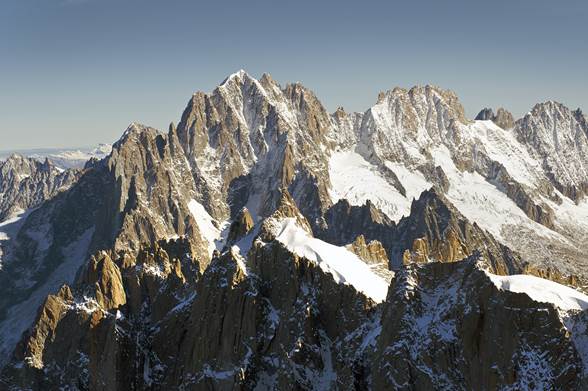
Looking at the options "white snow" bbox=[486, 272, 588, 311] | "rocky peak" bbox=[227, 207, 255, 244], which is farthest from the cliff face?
"rocky peak" bbox=[227, 207, 255, 244]

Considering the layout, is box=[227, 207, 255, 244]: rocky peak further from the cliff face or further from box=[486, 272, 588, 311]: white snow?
box=[486, 272, 588, 311]: white snow

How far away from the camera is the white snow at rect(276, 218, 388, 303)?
284 feet

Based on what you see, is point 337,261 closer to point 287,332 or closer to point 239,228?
point 287,332

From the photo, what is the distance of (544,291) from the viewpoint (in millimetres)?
71625

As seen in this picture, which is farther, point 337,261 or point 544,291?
point 337,261

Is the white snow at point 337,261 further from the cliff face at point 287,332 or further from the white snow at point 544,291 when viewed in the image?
the white snow at point 544,291

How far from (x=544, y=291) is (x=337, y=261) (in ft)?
102

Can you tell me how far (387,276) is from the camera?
99438 mm

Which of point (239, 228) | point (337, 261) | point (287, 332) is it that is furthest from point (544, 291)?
point (239, 228)

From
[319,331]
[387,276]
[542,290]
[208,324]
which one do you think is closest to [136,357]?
[208,324]

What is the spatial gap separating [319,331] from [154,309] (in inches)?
1374

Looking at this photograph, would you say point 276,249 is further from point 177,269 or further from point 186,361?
point 177,269

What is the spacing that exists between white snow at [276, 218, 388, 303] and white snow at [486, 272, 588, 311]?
19.6 meters

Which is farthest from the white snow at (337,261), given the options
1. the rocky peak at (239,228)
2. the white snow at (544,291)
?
the white snow at (544,291)
